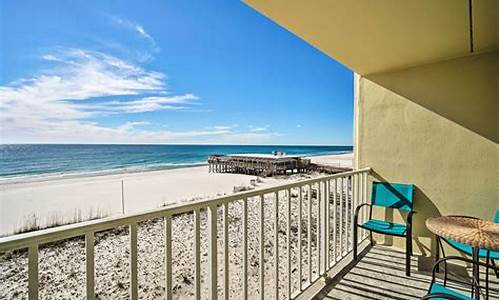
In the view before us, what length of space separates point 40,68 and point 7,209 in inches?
672

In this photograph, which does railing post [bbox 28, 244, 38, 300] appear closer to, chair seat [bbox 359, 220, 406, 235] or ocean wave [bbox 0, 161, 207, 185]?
chair seat [bbox 359, 220, 406, 235]

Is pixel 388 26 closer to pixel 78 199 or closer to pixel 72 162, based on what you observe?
pixel 78 199

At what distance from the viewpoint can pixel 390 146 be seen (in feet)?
10.0

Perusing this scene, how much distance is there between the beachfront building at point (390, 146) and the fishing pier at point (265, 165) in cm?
1367

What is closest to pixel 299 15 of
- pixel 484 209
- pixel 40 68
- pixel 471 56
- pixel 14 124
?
pixel 471 56

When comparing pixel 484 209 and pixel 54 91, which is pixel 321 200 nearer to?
pixel 484 209

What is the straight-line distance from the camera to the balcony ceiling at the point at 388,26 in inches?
64.4

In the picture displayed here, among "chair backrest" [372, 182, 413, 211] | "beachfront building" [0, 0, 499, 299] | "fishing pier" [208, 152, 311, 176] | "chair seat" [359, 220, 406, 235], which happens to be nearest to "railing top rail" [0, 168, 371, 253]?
"beachfront building" [0, 0, 499, 299]

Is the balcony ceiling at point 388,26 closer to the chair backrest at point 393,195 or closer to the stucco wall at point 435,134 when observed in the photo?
the stucco wall at point 435,134

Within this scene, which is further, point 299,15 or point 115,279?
point 115,279

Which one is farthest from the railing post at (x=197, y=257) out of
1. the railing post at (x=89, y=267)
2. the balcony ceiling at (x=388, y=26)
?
the balcony ceiling at (x=388, y=26)

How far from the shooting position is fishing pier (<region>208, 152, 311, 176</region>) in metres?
17.2

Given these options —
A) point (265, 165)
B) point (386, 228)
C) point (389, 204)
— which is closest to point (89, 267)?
point (386, 228)

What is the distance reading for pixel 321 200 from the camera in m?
2.37
